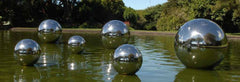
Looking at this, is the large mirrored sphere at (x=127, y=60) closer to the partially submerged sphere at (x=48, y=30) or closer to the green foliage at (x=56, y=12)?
the partially submerged sphere at (x=48, y=30)

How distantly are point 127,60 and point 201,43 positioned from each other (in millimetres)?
2520

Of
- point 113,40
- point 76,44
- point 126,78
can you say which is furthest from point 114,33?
point 126,78

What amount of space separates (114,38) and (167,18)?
131ft

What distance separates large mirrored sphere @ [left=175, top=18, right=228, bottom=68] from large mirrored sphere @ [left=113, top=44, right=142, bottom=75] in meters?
1.81

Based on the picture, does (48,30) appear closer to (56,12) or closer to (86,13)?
(56,12)

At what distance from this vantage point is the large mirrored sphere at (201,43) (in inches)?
330

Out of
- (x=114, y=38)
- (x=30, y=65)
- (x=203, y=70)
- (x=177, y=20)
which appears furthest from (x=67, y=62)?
(x=177, y=20)

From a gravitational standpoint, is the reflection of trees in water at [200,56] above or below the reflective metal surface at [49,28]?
below

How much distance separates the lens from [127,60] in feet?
25.1

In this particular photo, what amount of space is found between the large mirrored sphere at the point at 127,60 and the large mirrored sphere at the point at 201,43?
181 cm

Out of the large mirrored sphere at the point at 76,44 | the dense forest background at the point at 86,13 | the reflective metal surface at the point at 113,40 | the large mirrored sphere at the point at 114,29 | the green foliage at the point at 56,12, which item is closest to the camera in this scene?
the large mirrored sphere at the point at 76,44

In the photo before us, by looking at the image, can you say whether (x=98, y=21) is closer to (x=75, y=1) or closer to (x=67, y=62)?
(x=75, y=1)

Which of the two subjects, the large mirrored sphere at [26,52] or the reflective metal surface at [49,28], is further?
the reflective metal surface at [49,28]

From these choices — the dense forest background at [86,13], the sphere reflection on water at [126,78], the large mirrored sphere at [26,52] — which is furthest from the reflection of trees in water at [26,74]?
the dense forest background at [86,13]
